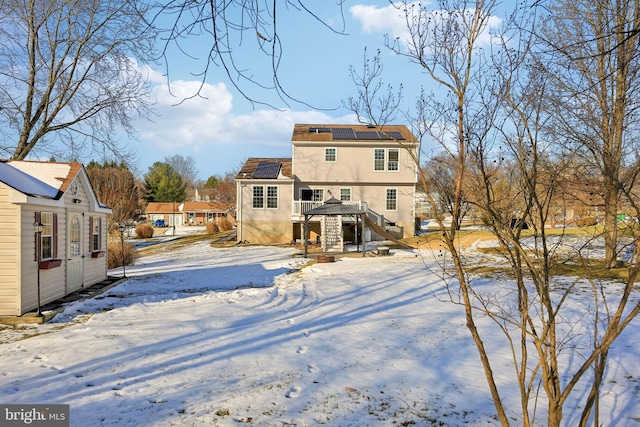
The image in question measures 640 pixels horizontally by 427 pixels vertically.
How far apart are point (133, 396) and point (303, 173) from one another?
2191 cm

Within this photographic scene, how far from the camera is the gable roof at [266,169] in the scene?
83.1 ft

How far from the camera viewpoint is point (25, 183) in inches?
332

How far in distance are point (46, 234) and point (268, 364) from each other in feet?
21.8

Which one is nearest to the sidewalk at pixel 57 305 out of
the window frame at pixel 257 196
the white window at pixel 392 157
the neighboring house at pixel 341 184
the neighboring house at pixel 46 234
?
the neighboring house at pixel 46 234

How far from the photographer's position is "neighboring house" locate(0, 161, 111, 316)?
779cm

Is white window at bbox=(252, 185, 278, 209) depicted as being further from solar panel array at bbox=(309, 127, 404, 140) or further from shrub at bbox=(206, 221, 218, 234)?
shrub at bbox=(206, 221, 218, 234)

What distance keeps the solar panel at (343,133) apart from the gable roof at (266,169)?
154 inches

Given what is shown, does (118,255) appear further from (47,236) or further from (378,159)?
(378,159)

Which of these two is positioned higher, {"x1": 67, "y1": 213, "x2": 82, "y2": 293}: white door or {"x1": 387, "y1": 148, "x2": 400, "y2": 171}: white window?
{"x1": 387, "y1": 148, "x2": 400, "y2": 171}: white window

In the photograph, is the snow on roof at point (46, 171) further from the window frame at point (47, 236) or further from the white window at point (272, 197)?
the white window at point (272, 197)

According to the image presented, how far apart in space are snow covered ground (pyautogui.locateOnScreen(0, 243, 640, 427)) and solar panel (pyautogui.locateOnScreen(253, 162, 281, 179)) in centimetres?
1524

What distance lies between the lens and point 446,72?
310 cm

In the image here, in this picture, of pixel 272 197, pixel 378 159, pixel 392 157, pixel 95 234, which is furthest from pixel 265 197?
pixel 95 234

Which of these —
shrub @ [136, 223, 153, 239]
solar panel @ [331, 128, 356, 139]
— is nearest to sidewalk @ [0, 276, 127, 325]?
solar panel @ [331, 128, 356, 139]
